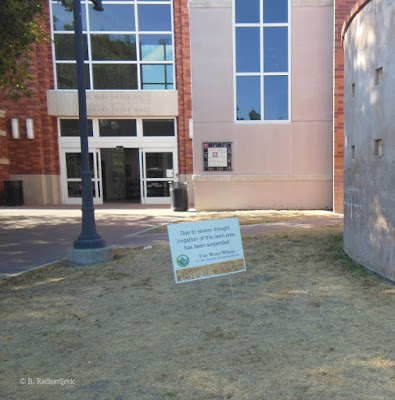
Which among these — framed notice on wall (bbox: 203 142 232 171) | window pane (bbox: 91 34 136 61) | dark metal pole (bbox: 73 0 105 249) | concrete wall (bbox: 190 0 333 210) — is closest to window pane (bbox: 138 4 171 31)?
window pane (bbox: 91 34 136 61)

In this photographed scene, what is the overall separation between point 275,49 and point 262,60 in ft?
2.01

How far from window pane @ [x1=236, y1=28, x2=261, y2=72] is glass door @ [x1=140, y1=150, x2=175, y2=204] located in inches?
191

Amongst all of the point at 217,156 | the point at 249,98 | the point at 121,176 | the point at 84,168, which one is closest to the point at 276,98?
the point at 249,98

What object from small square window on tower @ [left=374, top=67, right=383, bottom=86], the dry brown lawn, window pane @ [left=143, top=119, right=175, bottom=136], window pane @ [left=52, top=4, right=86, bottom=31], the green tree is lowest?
the dry brown lawn

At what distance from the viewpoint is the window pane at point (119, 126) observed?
14.9 m

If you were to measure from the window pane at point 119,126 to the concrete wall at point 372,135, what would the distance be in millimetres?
10955

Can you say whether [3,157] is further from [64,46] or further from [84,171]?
[84,171]

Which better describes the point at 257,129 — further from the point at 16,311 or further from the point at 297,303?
the point at 16,311

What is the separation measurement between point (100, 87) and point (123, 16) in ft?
10.2

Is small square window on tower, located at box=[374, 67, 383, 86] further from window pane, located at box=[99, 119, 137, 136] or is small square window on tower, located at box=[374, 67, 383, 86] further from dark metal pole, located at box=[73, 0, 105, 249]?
window pane, located at box=[99, 119, 137, 136]

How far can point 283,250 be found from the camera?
19.8ft

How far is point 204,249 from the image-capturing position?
3502 millimetres

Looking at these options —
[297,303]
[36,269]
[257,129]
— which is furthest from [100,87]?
[297,303]

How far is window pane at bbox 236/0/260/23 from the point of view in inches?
463
